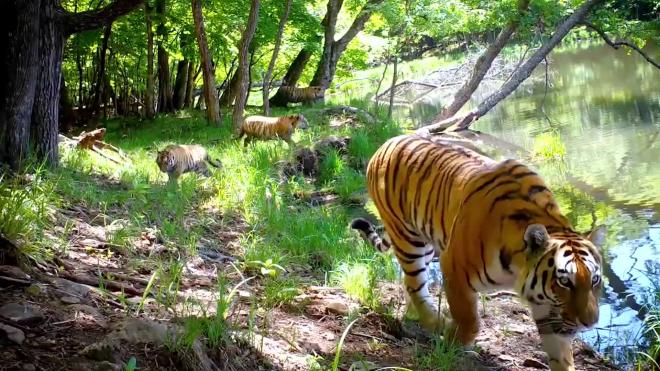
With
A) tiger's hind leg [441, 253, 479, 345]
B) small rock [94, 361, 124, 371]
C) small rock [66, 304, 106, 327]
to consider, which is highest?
small rock [66, 304, 106, 327]

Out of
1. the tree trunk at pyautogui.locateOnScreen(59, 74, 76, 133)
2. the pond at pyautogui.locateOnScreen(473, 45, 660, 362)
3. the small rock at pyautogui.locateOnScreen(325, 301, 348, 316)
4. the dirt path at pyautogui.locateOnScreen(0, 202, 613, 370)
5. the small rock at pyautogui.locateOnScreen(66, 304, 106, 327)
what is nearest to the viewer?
the dirt path at pyautogui.locateOnScreen(0, 202, 613, 370)

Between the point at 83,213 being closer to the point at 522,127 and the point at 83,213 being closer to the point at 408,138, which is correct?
the point at 408,138

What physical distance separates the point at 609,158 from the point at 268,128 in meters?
6.39

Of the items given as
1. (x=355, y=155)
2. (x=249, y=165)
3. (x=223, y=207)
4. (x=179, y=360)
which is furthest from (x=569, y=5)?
(x=179, y=360)

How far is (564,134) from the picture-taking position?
1486 cm

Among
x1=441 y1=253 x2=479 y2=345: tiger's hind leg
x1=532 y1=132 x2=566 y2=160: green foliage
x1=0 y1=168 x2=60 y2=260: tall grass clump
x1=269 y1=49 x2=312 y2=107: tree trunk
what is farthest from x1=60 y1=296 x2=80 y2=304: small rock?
x1=269 y1=49 x2=312 y2=107: tree trunk

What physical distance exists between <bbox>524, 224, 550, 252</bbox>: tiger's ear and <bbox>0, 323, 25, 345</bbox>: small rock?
2.33m

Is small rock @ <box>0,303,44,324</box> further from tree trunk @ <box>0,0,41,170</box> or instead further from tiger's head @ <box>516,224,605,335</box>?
tree trunk @ <box>0,0,41,170</box>

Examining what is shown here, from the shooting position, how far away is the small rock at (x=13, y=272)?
10.3ft

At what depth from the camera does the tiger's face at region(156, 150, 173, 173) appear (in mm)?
8305

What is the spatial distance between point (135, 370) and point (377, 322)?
6.81 feet

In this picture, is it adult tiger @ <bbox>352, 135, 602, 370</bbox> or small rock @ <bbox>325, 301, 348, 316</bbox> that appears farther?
small rock @ <bbox>325, 301, 348, 316</bbox>

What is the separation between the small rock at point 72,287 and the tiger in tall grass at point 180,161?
4.82m

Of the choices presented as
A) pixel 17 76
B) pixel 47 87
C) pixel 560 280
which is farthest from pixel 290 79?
pixel 560 280
